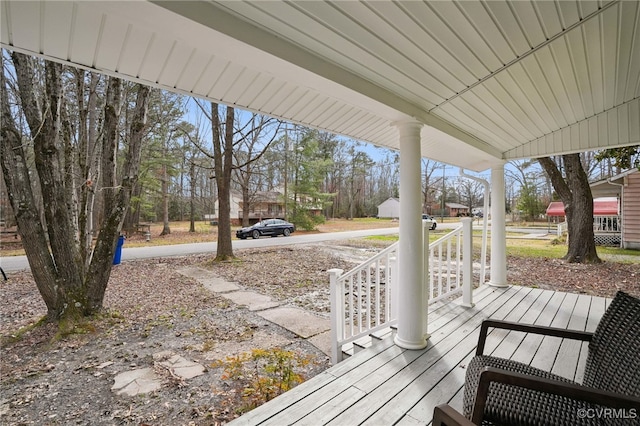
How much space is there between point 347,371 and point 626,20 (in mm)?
2909

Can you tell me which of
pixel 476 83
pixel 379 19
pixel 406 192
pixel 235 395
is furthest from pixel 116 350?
pixel 476 83

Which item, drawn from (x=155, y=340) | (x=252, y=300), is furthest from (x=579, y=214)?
(x=155, y=340)

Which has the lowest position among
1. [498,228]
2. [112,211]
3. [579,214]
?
[498,228]

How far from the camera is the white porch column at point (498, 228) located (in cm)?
464

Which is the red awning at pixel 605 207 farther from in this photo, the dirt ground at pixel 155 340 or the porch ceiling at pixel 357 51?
the porch ceiling at pixel 357 51

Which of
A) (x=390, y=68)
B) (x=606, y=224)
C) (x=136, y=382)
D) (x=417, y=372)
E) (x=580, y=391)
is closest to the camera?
(x=580, y=391)

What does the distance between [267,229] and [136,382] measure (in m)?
13.3

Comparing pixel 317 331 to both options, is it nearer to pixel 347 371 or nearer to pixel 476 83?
pixel 347 371

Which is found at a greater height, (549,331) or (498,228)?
(498,228)

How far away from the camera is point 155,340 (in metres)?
3.79

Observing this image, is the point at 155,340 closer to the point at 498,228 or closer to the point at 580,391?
the point at 580,391

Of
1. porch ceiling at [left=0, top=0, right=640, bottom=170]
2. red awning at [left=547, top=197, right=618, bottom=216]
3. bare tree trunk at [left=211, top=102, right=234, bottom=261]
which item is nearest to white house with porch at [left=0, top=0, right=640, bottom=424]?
porch ceiling at [left=0, top=0, right=640, bottom=170]

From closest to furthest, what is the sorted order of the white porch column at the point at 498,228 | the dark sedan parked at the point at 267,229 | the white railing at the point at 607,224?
the white porch column at the point at 498,228 → the white railing at the point at 607,224 → the dark sedan parked at the point at 267,229

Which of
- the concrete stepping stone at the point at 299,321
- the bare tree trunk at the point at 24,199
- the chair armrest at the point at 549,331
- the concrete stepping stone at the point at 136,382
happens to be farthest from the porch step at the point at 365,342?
the bare tree trunk at the point at 24,199
